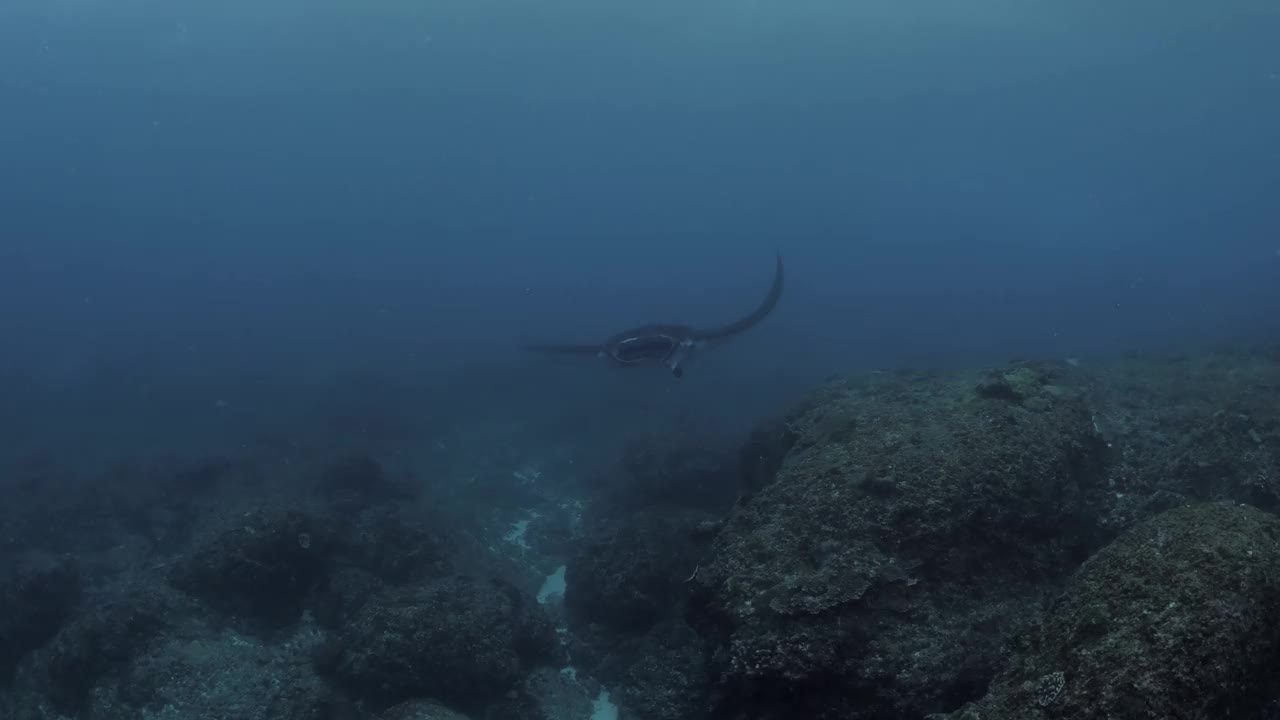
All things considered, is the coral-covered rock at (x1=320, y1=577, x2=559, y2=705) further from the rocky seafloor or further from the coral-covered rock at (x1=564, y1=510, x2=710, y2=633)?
the coral-covered rock at (x1=564, y1=510, x2=710, y2=633)

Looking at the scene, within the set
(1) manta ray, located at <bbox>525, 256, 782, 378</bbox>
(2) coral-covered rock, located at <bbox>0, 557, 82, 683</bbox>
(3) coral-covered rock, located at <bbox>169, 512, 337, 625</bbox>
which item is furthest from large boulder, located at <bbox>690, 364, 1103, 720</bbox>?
(2) coral-covered rock, located at <bbox>0, 557, 82, 683</bbox>

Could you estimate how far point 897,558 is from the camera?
6.60m

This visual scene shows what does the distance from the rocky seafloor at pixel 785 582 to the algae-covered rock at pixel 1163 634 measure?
0.02 m

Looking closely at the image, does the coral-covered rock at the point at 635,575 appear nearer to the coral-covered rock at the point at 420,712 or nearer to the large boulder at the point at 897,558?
the coral-covered rock at the point at 420,712

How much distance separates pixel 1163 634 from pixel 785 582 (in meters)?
3.23

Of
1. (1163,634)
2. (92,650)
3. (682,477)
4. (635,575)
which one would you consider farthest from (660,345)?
(1163,634)

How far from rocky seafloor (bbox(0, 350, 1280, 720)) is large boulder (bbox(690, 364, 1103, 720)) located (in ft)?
0.10

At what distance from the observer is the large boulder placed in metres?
5.86

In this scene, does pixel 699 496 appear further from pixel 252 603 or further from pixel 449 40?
pixel 449 40

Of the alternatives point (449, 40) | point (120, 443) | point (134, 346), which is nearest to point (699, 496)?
point (120, 443)

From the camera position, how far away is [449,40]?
129875 millimetres

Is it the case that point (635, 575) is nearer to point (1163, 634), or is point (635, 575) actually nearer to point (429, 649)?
point (429, 649)

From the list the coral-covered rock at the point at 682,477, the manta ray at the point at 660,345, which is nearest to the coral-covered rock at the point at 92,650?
the manta ray at the point at 660,345

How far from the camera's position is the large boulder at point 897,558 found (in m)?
5.86
